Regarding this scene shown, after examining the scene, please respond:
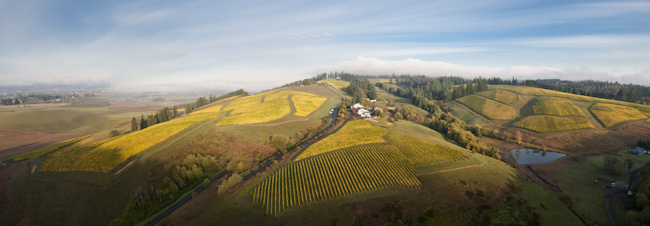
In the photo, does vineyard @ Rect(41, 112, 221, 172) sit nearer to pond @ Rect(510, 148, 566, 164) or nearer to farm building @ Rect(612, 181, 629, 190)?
pond @ Rect(510, 148, 566, 164)

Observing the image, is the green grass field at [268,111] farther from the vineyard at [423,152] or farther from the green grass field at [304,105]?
the vineyard at [423,152]

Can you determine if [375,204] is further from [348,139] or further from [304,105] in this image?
[304,105]

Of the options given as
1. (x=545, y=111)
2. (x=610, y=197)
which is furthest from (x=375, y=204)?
(x=545, y=111)

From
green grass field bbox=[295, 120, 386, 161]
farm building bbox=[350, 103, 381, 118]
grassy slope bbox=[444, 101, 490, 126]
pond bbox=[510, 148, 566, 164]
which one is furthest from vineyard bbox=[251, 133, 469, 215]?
grassy slope bbox=[444, 101, 490, 126]

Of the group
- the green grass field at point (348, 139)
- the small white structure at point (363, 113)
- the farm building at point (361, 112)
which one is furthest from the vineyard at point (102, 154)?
the farm building at point (361, 112)

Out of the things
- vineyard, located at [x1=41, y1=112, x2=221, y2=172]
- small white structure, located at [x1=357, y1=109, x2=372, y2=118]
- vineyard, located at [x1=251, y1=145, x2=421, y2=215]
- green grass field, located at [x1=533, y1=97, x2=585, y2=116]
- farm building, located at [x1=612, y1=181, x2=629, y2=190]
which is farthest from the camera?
small white structure, located at [x1=357, y1=109, x2=372, y2=118]

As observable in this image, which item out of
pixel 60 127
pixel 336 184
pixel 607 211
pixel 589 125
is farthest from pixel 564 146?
pixel 60 127
